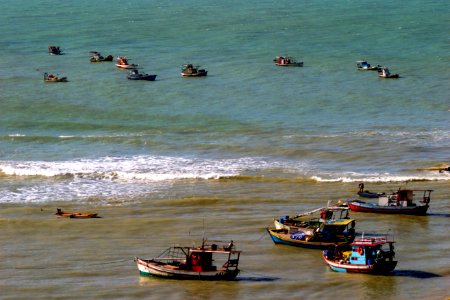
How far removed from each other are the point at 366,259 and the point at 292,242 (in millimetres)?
4938

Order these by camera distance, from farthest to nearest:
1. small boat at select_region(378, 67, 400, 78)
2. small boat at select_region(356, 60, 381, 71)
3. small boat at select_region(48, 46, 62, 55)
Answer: small boat at select_region(48, 46, 62, 55) → small boat at select_region(356, 60, 381, 71) → small boat at select_region(378, 67, 400, 78)

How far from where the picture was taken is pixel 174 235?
52656 mm

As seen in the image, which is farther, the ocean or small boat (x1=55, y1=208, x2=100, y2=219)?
small boat (x1=55, y1=208, x2=100, y2=219)

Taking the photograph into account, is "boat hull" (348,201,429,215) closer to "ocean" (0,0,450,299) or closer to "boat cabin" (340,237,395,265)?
"ocean" (0,0,450,299)

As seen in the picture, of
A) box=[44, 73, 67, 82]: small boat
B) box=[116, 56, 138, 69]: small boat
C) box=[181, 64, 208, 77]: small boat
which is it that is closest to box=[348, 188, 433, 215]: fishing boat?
box=[181, 64, 208, 77]: small boat

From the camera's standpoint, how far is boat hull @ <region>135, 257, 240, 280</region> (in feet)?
148

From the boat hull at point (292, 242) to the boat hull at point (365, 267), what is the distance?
2.99 meters

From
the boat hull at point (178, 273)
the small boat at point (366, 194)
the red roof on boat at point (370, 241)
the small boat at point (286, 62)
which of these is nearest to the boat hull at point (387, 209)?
the small boat at point (366, 194)

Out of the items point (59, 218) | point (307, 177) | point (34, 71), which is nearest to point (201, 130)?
point (307, 177)

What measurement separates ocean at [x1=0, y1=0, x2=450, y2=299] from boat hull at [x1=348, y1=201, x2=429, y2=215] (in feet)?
2.22

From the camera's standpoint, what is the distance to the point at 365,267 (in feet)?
151

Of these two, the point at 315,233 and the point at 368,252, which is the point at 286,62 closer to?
the point at 315,233

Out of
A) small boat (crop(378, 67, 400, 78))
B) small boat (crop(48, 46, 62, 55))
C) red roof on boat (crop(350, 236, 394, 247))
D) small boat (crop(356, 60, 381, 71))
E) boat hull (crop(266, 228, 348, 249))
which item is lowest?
boat hull (crop(266, 228, 348, 249))

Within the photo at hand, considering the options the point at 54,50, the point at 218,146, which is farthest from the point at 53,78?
the point at 218,146
